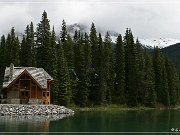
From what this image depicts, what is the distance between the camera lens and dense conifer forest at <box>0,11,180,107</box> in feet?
282

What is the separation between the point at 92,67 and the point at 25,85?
22772 millimetres

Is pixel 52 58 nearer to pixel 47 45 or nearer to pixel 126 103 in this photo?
pixel 47 45

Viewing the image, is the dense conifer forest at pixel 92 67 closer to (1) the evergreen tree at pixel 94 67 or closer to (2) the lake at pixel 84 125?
(1) the evergreen tree at pixel 94 67

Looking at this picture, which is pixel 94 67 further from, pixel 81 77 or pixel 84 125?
pixel 84 125

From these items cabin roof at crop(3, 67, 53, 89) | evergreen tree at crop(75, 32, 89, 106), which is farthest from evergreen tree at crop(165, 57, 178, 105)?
cabin roof at crop(3, 67, 53, 89)

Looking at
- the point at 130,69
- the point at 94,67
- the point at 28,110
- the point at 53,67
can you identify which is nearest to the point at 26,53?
the point at 53,67

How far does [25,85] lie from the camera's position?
76.2 metres

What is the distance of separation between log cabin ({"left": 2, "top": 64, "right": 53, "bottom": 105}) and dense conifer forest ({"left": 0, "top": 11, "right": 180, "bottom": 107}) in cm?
549

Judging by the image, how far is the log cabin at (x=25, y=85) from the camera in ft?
243

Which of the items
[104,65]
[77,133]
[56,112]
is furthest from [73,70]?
[77,133]

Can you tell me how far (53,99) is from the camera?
269 feet

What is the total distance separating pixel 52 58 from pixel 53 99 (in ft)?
27.6

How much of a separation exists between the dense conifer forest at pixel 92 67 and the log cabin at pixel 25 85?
5489 mm

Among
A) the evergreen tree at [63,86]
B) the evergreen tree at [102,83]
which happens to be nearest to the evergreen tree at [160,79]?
the evergreen tree at [102,83]
